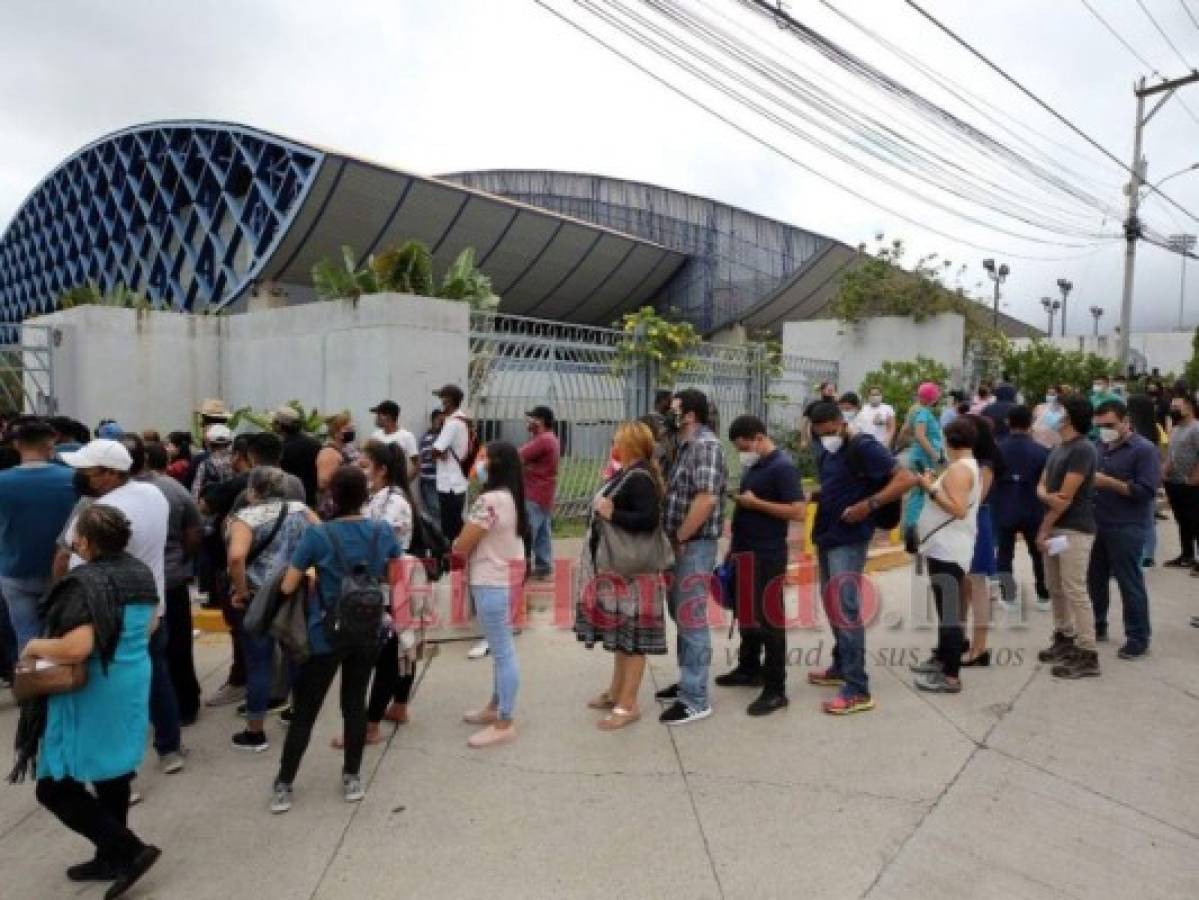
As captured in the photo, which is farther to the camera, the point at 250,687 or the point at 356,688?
the point at 250,687

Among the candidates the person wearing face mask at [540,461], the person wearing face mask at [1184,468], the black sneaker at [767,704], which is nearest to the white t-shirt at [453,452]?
the person wearing face mask at [540,461]

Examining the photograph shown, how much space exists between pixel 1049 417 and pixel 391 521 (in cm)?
782

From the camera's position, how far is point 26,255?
47.0 metres

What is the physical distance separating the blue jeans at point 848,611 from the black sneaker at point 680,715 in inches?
33.2

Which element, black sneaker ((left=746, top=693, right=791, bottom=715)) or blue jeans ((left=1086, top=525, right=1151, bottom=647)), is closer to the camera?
black sneaker ((left=746, top=693, right=791, bottom=715))

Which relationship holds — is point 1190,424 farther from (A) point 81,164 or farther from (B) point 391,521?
(A) point 81,164

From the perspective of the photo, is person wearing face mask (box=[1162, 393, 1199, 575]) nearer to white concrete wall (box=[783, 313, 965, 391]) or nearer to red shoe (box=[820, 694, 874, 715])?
red shoe (box=[820, 694, 874, 715])

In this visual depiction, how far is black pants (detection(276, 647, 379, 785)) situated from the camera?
3461 millimetres

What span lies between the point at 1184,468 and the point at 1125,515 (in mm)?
2874

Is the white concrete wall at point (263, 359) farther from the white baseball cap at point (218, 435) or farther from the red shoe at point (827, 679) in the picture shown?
the red shoe at point (827, 679)

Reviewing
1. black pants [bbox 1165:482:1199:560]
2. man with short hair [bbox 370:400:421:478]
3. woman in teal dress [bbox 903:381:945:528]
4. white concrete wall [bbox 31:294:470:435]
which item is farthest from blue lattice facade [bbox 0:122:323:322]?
black pants [bbox 1165:482:1199:560]

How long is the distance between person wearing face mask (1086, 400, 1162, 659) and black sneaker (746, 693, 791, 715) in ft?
8.01

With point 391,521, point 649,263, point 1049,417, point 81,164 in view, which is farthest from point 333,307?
point 81,164

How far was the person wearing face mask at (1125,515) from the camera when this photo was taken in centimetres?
518
